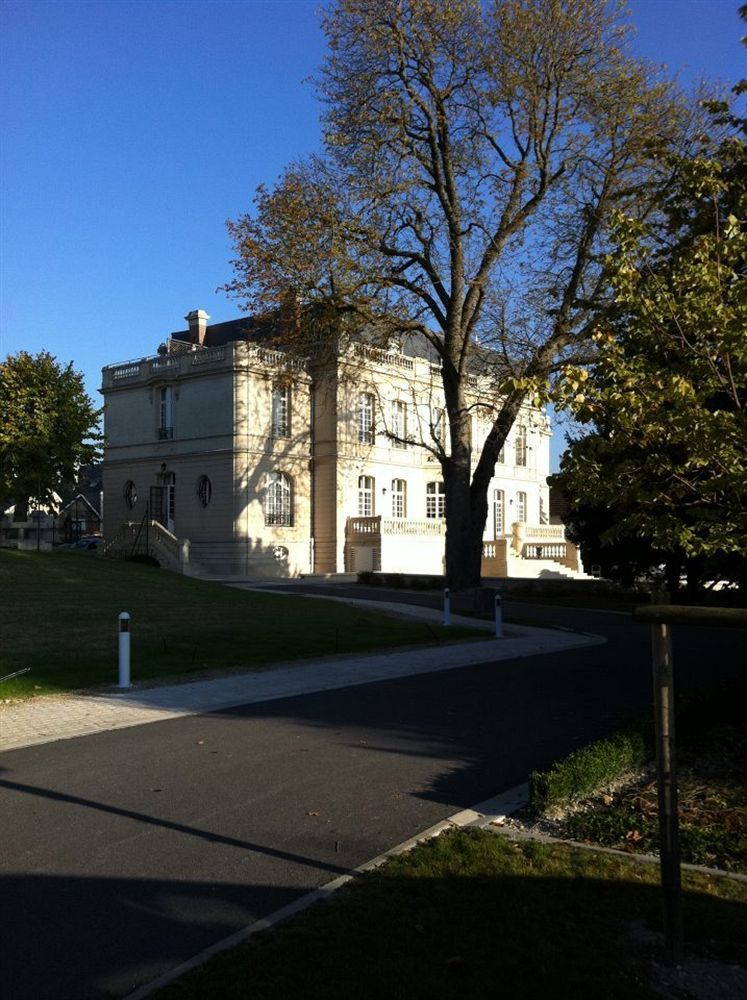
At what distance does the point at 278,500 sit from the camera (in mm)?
47938

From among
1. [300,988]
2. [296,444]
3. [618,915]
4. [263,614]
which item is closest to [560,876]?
[618,915]

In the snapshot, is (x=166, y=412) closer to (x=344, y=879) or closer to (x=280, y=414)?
(x=280, y=414)

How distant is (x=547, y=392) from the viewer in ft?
24.0

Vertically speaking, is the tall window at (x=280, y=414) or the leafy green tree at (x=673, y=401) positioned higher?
the tall window at (x=280, y=414)

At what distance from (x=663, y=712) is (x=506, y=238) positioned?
77.5 ft

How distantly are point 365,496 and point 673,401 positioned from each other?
144 ft

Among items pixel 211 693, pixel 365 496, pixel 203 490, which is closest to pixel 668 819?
pixel 211 693

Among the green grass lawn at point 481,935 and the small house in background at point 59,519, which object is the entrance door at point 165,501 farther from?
the green grass lawn at point 481,935

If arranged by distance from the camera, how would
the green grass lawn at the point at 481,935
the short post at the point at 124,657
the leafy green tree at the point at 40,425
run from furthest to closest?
the leafy green tree at the point at 40,425
the short post at the point at 124,657
the green grass lawn at the point at 481,935

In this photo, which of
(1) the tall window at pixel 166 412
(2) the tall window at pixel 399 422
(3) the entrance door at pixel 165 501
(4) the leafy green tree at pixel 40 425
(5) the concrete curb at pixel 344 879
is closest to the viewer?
(5) the concrete curb at pixel 344 879

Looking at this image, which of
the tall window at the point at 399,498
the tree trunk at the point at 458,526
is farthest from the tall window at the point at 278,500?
the tree trunk at the point at 458,526

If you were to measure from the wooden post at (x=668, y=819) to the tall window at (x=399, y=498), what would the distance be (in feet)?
160

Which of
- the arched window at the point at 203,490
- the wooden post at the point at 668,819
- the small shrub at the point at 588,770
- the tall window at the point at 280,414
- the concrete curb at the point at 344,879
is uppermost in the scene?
the tall window at the point at 280,414

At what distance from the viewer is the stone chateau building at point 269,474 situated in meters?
45.8
